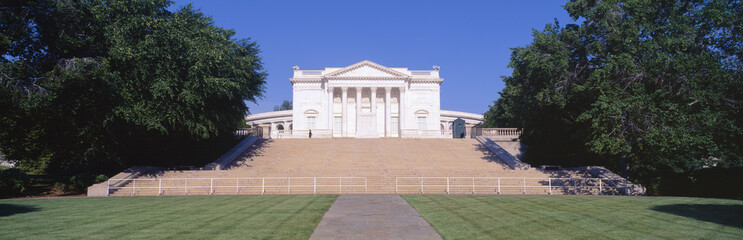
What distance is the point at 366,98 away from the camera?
7050 centimetres

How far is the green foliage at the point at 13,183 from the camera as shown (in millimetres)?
23312

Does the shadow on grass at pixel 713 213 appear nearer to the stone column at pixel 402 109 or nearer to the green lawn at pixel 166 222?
the green lawn at pixel 166 222

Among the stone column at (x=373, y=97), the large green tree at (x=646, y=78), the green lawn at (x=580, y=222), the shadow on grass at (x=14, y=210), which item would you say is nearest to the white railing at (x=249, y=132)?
the stone column at (x=373, y=97)

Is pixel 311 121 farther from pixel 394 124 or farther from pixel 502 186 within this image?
pixel 502 186

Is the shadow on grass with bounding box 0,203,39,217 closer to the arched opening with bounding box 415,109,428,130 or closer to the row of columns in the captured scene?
the row of columns

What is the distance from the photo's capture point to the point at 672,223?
39.0 ft

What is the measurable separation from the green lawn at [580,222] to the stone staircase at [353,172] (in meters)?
8.74

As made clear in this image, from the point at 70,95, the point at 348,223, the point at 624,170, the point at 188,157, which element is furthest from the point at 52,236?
the point at 624,170

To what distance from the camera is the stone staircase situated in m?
24.9

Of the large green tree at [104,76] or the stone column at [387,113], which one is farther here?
the stone column at [387,113]

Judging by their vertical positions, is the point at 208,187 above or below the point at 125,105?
below

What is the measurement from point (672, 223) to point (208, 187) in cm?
2109

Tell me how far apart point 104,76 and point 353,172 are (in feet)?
50.8

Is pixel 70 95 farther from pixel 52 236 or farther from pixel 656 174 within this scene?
pixel 656 174
